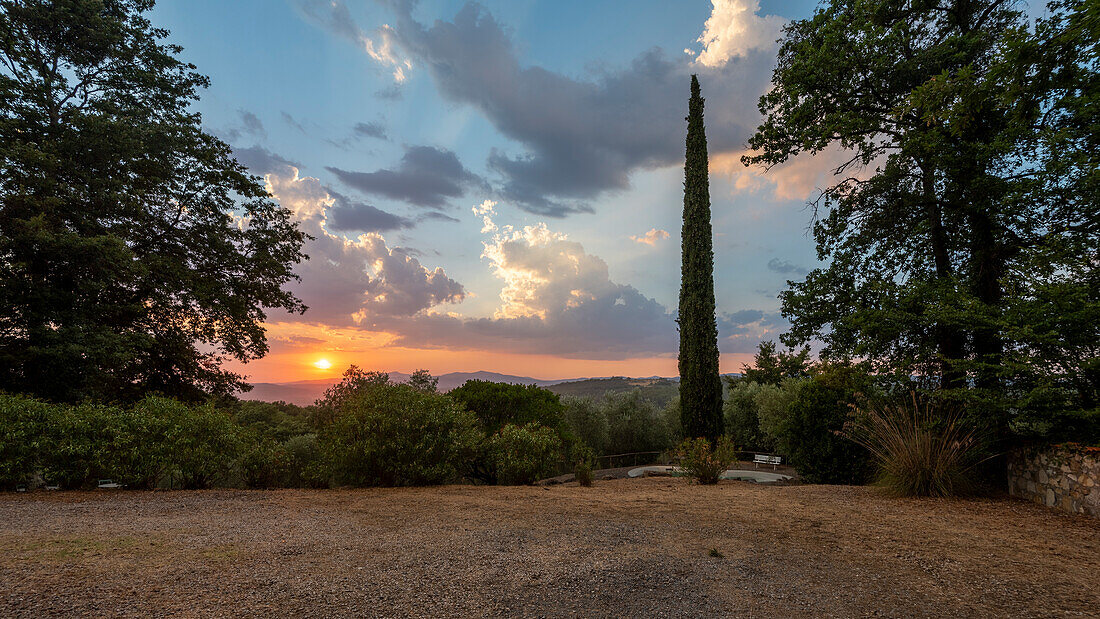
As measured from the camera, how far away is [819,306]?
9188mm

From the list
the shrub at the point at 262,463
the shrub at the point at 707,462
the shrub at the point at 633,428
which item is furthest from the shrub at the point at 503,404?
the shrub at the point at 633,428

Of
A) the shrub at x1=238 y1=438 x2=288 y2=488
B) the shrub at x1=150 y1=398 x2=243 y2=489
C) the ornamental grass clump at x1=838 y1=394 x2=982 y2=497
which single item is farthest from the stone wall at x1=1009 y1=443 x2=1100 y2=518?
the shrub at x1=150 y1=398 x2=243 y2=489

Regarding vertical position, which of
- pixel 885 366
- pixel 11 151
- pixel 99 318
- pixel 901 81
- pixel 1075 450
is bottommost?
pixel 1075 450

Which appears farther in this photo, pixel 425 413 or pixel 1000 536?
pixel 425 413

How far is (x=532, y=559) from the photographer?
3.47 m

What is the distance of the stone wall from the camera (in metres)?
5.15

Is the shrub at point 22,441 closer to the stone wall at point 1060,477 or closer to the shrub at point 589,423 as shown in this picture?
the stone wall at point 1060,477

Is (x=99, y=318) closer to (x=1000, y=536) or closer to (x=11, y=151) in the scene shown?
(x=11, y=151)

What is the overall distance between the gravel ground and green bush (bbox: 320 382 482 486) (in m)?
1.30

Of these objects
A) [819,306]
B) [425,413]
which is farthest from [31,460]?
[819,306]

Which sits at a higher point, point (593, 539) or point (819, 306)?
point (819, 306)

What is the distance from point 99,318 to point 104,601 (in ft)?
39.0

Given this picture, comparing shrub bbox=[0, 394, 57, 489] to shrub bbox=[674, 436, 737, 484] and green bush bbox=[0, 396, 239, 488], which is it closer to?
green bush bbox=[0, 396, 239, 488]

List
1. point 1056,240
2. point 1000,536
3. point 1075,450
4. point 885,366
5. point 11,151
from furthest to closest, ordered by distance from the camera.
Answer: point 11,151
point 885,366
point 1056,240
point 1075,450
point 1000,536
